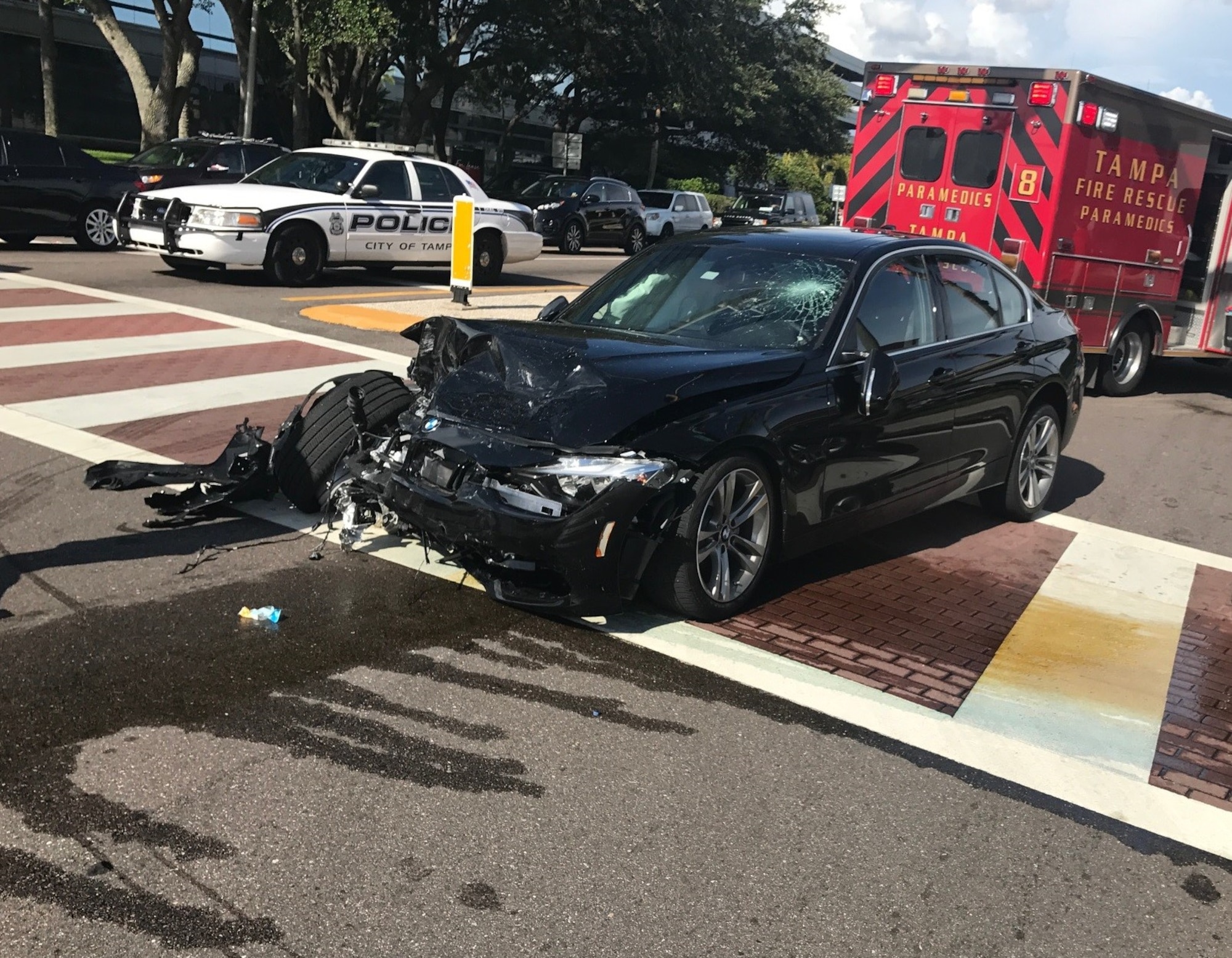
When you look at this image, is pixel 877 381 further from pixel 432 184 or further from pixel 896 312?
pixel 432 184

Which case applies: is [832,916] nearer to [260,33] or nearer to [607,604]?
[607,604]

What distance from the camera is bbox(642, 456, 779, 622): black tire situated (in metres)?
5.14

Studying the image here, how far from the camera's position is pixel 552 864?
3.47 metres

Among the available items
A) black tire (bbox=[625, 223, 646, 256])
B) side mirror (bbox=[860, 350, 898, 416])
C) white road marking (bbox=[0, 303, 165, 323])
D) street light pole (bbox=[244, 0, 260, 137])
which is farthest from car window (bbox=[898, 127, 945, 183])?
street light pole (bbox=[244, 0, 260, 137])

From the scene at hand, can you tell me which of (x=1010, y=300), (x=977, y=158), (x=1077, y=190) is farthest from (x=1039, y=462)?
(x=977, y=158)

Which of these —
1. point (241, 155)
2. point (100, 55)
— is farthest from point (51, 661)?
point (100, 55)

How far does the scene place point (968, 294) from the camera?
23.2ft

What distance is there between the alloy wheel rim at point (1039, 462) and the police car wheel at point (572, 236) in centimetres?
2181

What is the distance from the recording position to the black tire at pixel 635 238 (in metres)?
30.3

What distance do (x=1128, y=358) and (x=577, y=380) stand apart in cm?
1016

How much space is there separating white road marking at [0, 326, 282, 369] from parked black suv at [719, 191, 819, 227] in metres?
21.0

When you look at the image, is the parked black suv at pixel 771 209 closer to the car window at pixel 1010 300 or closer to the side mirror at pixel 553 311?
the car window at pixel 1010 300

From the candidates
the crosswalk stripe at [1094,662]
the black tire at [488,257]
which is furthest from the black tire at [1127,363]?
the black tire at [488,257]

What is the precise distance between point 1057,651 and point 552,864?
10.0 ft
